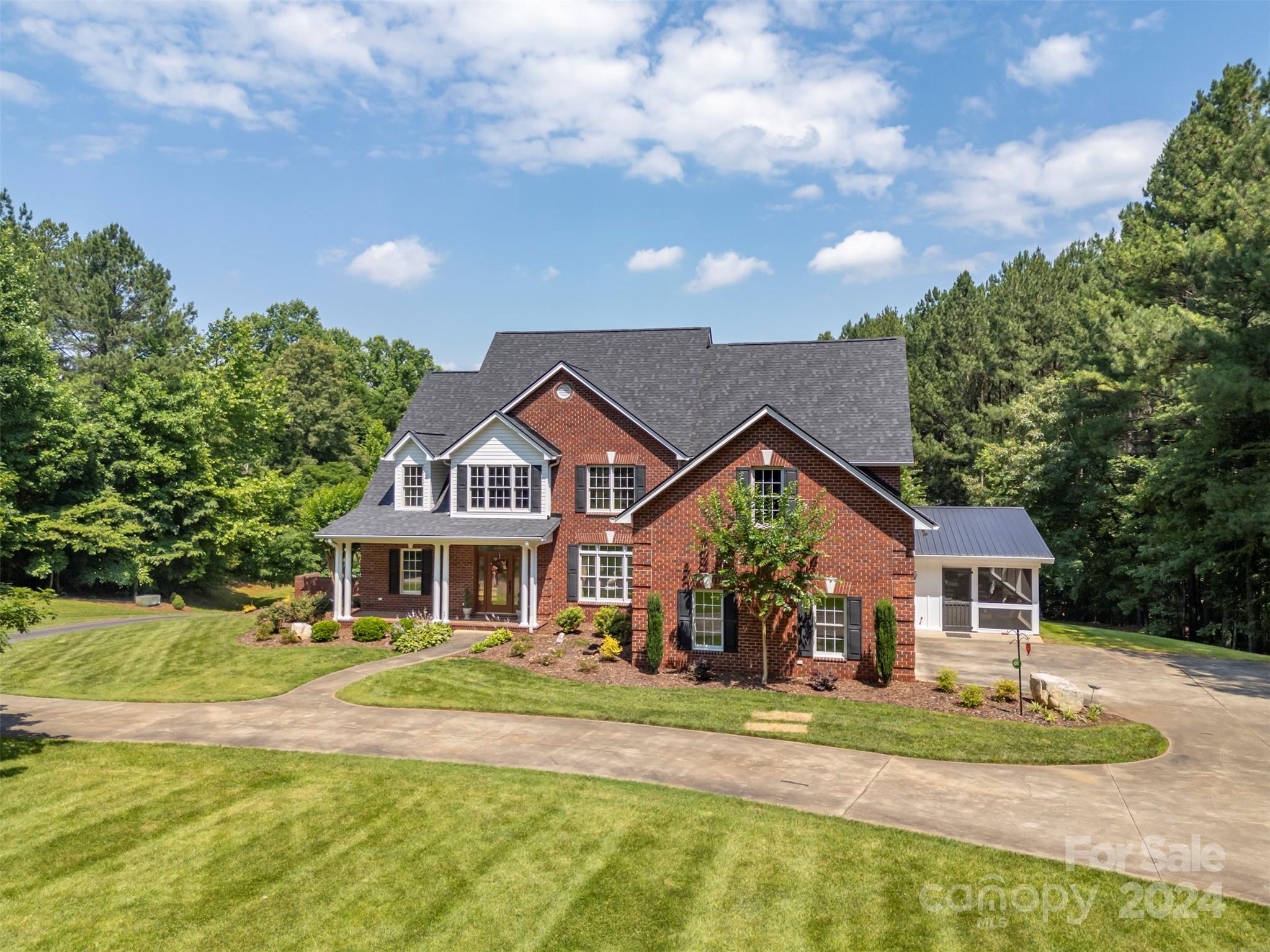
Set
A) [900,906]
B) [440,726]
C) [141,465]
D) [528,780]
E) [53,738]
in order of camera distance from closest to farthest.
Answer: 1. [900,906]
2. [528,780]
3. [53,738]
4. [440,726]
5. [141,465]

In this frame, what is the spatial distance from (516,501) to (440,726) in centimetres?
1297

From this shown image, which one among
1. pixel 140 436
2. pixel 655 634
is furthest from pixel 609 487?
pixel 140 436

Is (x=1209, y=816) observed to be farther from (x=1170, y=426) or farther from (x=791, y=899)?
(x=1170, y=426)

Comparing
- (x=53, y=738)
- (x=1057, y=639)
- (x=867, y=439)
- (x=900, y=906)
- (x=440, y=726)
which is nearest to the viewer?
(x=900, y=906)

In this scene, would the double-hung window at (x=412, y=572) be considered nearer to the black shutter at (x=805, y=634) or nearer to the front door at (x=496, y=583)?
the front door at (x=496, y=583)

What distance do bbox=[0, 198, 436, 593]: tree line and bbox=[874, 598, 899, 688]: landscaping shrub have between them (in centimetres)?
3209

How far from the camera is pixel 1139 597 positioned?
37.3 m

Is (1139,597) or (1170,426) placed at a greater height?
(1170,426)

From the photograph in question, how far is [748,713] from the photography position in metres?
17.4

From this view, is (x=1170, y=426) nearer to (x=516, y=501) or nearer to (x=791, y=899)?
(x=516, y=501)

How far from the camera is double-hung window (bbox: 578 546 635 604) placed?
27797 millimetres

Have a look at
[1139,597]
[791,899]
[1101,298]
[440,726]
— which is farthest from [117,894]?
[1101,298]

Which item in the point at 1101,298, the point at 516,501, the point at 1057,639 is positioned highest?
the point at 1101,298

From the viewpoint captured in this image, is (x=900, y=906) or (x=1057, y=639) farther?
(x=1057, y=639)
